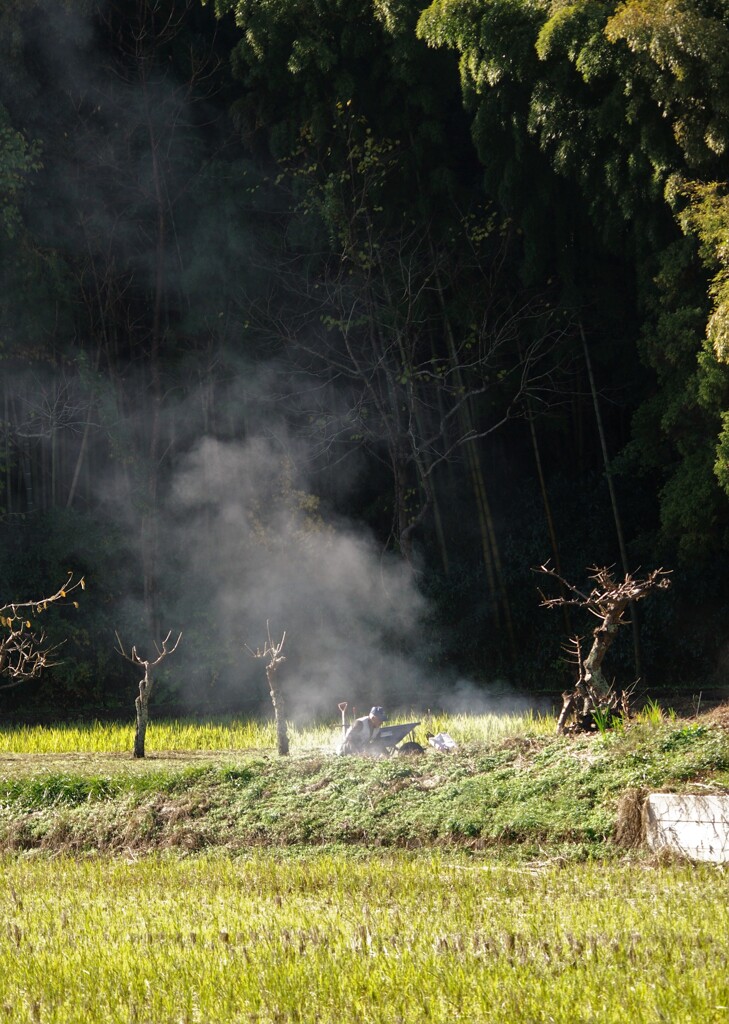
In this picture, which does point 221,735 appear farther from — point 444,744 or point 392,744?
point 444,744

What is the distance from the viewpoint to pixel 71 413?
15.9 metres

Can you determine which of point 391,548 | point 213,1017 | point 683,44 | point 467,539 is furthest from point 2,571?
point 213,1017

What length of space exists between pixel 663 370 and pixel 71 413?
26.4 ft

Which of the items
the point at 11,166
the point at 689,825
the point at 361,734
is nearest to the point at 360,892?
the point at 689,825

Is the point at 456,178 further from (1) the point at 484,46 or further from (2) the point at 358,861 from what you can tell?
(2) the point at 358,861

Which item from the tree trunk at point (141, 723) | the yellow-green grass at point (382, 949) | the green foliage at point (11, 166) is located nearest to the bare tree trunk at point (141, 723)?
the tree trunk at point (141, 723)

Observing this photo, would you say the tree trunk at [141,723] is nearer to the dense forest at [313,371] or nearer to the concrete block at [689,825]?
the dense forest at [313,371]

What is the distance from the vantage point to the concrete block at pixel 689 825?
5246 mm

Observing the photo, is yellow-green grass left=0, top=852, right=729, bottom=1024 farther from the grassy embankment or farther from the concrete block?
the grassy embankment

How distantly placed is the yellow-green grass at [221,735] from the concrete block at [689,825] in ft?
12.3

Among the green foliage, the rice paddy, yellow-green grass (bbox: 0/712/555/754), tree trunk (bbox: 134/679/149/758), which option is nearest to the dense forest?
the green foliage

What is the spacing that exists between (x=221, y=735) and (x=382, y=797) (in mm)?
4543

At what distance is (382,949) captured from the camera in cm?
349

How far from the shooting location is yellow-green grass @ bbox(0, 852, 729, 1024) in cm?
300
